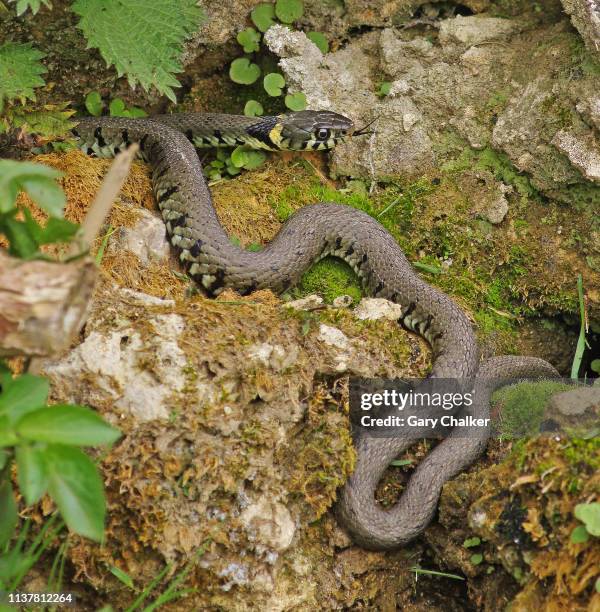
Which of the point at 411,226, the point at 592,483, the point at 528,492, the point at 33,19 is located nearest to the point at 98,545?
the point at 528,492

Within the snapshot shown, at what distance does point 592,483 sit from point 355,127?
3.50m

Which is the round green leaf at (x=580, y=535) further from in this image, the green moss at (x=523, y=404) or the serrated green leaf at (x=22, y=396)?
the serrated green leaf at (x=22, y=396)

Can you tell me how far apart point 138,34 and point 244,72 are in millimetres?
1309

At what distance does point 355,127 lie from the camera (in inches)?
239

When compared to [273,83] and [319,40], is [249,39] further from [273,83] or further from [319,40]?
[319,40]

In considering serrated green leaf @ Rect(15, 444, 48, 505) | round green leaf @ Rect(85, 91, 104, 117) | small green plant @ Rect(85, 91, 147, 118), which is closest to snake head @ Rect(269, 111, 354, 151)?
small green plant @ Rect(85, 91, 147, 118)

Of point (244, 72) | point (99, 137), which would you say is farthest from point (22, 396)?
point (244, 72)

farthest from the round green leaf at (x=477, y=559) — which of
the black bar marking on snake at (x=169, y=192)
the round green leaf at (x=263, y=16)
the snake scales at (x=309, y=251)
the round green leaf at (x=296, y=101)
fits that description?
the round green leaf at (x=263, y=16)

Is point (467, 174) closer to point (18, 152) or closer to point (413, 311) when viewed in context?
point (413, 311)

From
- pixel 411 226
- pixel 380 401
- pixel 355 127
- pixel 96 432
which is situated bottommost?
pixel 96 432

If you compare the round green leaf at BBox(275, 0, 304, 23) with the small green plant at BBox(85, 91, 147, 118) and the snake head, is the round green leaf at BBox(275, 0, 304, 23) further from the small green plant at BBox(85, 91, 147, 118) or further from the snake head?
the small green plant at BBox(85, 91, 147, 118)

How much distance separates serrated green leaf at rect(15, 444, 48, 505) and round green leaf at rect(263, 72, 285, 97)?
4.16 meters

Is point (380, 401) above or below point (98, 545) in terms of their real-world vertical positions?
above

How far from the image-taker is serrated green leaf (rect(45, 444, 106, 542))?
8.16 feet
